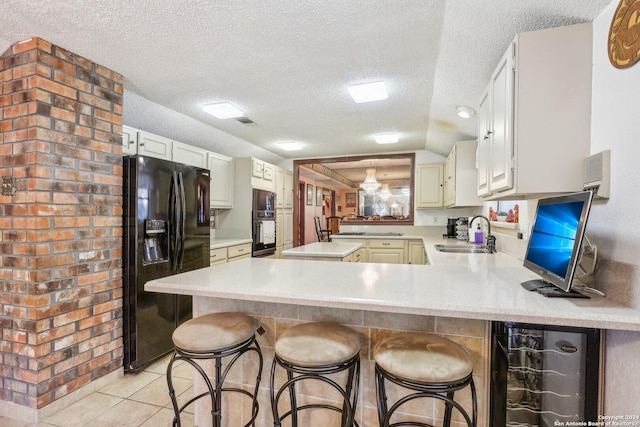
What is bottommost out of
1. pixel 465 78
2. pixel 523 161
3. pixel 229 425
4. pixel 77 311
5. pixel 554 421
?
pixel 229 425

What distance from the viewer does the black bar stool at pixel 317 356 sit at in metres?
1.19

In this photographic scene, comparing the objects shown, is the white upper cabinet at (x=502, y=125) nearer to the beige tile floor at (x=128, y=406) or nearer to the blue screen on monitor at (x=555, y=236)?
the blue screen on monitor at (x=555, y=236)

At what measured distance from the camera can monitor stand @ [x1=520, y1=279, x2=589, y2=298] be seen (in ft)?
3.84

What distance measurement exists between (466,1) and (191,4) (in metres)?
1.37

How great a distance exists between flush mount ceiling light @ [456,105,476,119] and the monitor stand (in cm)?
192

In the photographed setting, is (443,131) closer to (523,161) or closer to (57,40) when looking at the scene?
(523,161)

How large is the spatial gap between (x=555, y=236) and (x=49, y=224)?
2.62m

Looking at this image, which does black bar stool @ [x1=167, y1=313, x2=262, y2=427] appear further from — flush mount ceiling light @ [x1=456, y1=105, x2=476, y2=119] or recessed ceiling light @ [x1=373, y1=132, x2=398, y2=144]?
recessed ceiling light @ [x1=373, y1=132, x2=398, y2=144]

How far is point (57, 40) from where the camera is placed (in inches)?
73.4

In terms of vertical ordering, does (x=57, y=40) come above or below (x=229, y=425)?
above

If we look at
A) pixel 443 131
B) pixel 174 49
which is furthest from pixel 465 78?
pixel 174 49

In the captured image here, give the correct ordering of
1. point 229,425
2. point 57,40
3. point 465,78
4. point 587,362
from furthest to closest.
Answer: point 465,78 → point 57,40 → point 229,425 → point 587,362

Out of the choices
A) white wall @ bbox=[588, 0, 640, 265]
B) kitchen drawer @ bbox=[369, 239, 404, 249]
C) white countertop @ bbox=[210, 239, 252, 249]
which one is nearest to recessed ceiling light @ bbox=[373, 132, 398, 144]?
kitchen drawer @ bbox=[369, 239, 404, 249]

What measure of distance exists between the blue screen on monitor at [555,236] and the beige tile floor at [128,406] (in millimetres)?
2061
